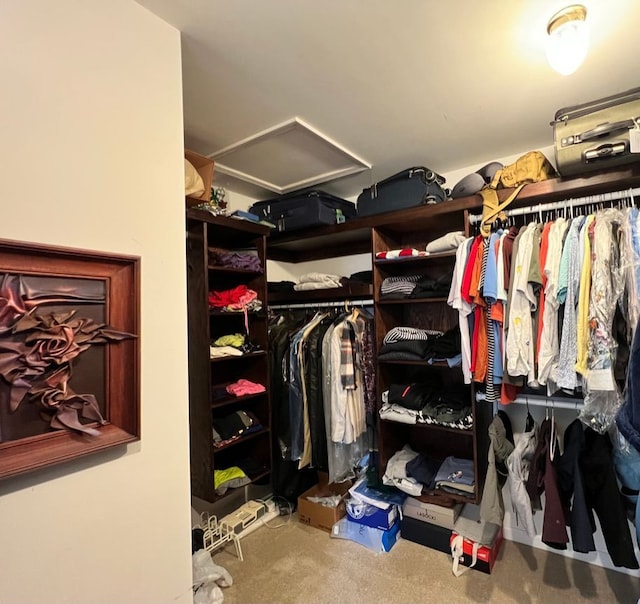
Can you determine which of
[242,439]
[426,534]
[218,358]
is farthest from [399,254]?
[426,534]

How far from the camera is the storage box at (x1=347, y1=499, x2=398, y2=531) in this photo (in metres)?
2.20

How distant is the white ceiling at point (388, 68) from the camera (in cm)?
120

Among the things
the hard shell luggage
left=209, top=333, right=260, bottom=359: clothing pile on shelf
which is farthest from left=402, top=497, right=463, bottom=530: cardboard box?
the hard shell luggage

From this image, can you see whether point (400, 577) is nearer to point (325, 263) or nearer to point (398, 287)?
point (398, 287)

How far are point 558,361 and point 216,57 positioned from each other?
1.90 m

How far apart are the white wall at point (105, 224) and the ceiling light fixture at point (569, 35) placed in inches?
50.1

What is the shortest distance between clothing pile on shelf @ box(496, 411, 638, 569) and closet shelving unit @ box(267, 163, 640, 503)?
0.14 meters

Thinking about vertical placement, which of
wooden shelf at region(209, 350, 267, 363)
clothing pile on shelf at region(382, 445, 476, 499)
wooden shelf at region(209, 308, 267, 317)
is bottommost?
clothing pile on shelf at region(382, 445, 476, 499)

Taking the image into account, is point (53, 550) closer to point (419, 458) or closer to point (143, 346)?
point (143, 346)

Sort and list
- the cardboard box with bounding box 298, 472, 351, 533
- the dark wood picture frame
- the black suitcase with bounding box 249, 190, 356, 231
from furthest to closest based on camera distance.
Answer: the black suitcase with bounding box 249, 190, 356, 231 → the cardboard box with bounding box 298, 472, 351, 533 → the dark wood picture frame

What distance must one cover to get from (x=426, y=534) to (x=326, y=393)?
3.36ft

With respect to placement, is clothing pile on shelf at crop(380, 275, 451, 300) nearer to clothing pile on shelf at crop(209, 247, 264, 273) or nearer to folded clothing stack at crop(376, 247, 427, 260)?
folded clothing stack at crop(376, 247, 427, 260)

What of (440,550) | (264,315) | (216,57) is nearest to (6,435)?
(216,57)

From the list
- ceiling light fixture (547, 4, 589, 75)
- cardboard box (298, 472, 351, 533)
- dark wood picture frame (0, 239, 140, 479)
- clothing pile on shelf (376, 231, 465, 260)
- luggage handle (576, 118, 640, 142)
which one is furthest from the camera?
cardboard box (298, 472, 351, 533)
